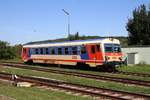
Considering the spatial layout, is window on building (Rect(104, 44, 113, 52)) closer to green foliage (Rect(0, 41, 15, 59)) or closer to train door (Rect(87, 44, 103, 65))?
train door (Rect(87, 44, 103, 65))

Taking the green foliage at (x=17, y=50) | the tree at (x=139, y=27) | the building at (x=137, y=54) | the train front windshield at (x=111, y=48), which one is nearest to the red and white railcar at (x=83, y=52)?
the train front windshield at (x=111, y=48)

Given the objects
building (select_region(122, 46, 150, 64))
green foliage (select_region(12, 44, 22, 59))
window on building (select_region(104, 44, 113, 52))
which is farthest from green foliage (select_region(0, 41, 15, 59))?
window on building (select_region(104, 44, 113, 52))

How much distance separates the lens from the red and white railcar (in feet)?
97.6

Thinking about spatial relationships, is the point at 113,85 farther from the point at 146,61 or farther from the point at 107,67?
the point at 146,61

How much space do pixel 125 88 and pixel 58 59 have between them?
55.6ft

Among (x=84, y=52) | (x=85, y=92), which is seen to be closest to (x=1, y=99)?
(x=85, y=92)

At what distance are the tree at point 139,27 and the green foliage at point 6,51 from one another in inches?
791

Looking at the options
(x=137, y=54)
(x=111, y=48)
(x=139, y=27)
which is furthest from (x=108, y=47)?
(x=139, y=27)

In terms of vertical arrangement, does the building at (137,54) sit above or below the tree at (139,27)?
below

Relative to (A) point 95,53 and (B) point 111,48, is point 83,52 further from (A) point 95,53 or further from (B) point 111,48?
(B) point 111,48

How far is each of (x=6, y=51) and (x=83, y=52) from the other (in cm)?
3082

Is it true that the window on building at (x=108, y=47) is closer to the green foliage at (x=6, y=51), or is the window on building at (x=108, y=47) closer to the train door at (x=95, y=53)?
the train door at (x=95, y=53)

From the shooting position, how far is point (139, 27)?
55562 millimetres

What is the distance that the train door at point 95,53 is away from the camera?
2970 cm
